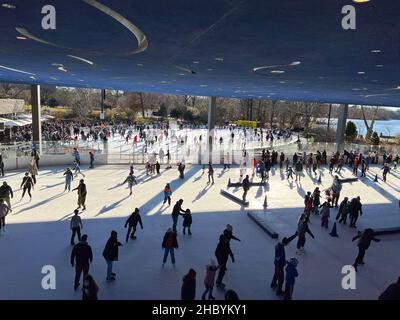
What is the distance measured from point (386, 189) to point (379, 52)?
46.9ft

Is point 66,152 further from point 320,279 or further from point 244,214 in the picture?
point 320,279

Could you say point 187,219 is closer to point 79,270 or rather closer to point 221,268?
point 221,268

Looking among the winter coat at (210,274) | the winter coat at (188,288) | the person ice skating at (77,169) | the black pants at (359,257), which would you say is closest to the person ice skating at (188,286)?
the winter coat at (188,288)

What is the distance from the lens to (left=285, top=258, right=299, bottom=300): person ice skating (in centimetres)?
725

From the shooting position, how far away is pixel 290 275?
24.0ft

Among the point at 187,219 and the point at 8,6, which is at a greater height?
the point at 8,6

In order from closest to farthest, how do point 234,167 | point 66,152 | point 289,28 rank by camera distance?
1. point 289,28
2. point 66,152
3. point 234,167

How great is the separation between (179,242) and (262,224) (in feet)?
9.85

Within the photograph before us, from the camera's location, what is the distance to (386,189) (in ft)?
63.3

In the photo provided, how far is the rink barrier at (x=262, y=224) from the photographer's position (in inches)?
443

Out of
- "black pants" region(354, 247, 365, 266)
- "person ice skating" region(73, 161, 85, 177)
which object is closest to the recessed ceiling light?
"black pants" region(354, 247, 365, 266)

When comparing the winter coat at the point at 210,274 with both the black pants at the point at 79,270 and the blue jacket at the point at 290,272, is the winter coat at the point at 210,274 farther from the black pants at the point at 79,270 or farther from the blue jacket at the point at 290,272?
the black pants at the point at 79,270

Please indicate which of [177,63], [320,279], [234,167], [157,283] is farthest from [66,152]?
[320,279]

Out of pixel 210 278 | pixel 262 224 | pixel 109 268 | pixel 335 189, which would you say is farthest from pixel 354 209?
pixel 109 268
